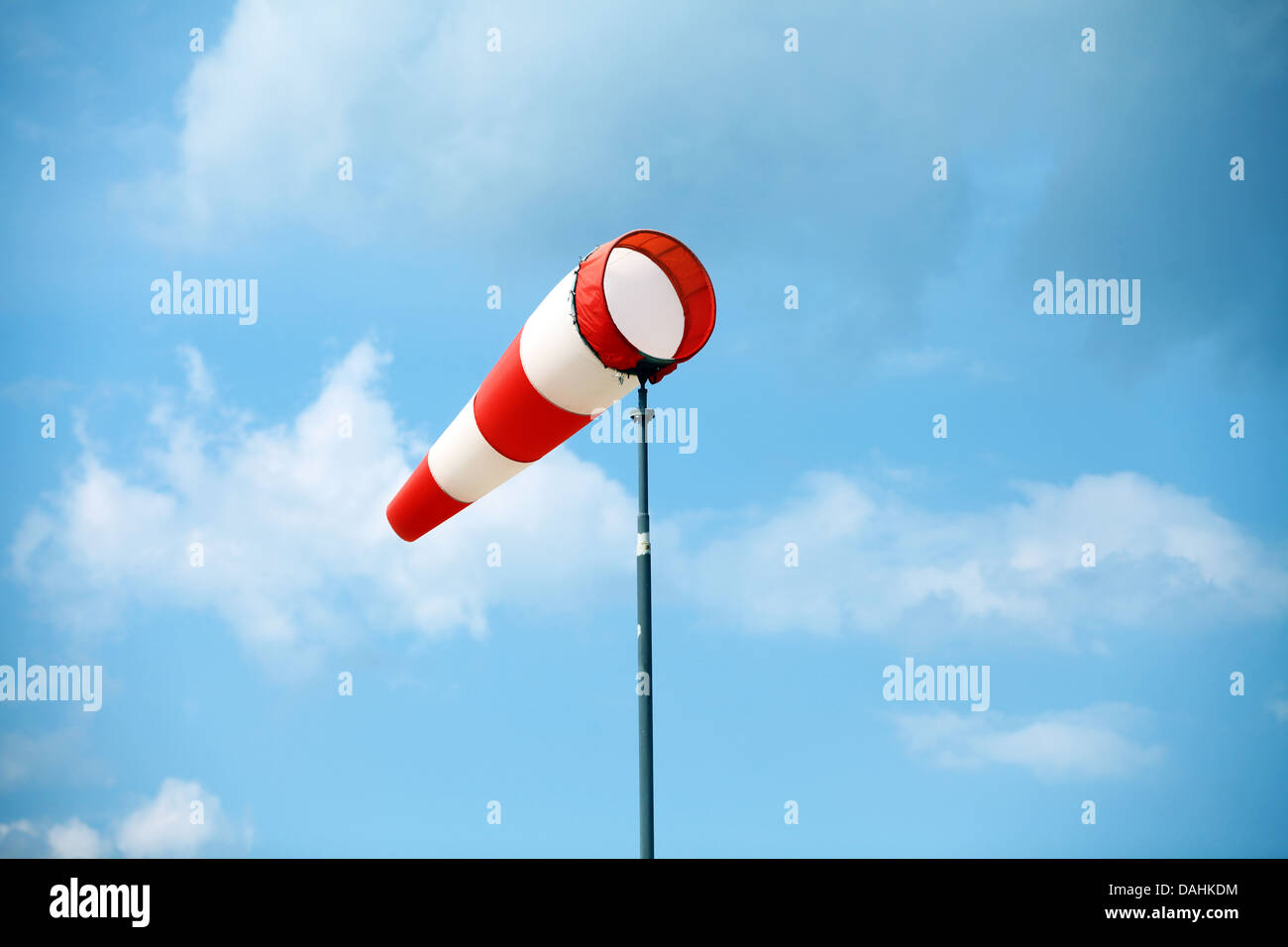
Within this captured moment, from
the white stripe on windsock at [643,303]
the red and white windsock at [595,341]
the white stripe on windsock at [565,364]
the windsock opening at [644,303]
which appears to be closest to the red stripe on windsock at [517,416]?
the red and white windsock at [595,341]

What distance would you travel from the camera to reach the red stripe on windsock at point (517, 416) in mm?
10406

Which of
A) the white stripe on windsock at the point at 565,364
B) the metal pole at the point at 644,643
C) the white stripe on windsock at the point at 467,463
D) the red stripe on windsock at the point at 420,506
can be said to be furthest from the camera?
the red stripe on windsock at the point at 420,506

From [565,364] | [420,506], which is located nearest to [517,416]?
[565,364]

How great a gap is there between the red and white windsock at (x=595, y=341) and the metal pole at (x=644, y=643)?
0.40 m

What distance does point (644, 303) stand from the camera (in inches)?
A: 378

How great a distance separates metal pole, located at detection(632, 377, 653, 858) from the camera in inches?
349

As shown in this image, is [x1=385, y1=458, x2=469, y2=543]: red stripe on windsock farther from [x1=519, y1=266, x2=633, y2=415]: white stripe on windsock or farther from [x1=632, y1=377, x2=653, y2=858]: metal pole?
[x1=632, y1=377, x2=653, y2=858]: metal pole

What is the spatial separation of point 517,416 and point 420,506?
2350 millimetres

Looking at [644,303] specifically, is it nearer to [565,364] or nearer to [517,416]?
[565,364]

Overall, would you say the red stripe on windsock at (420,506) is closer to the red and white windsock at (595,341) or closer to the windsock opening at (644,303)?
the red and white windsock at (595,341)
